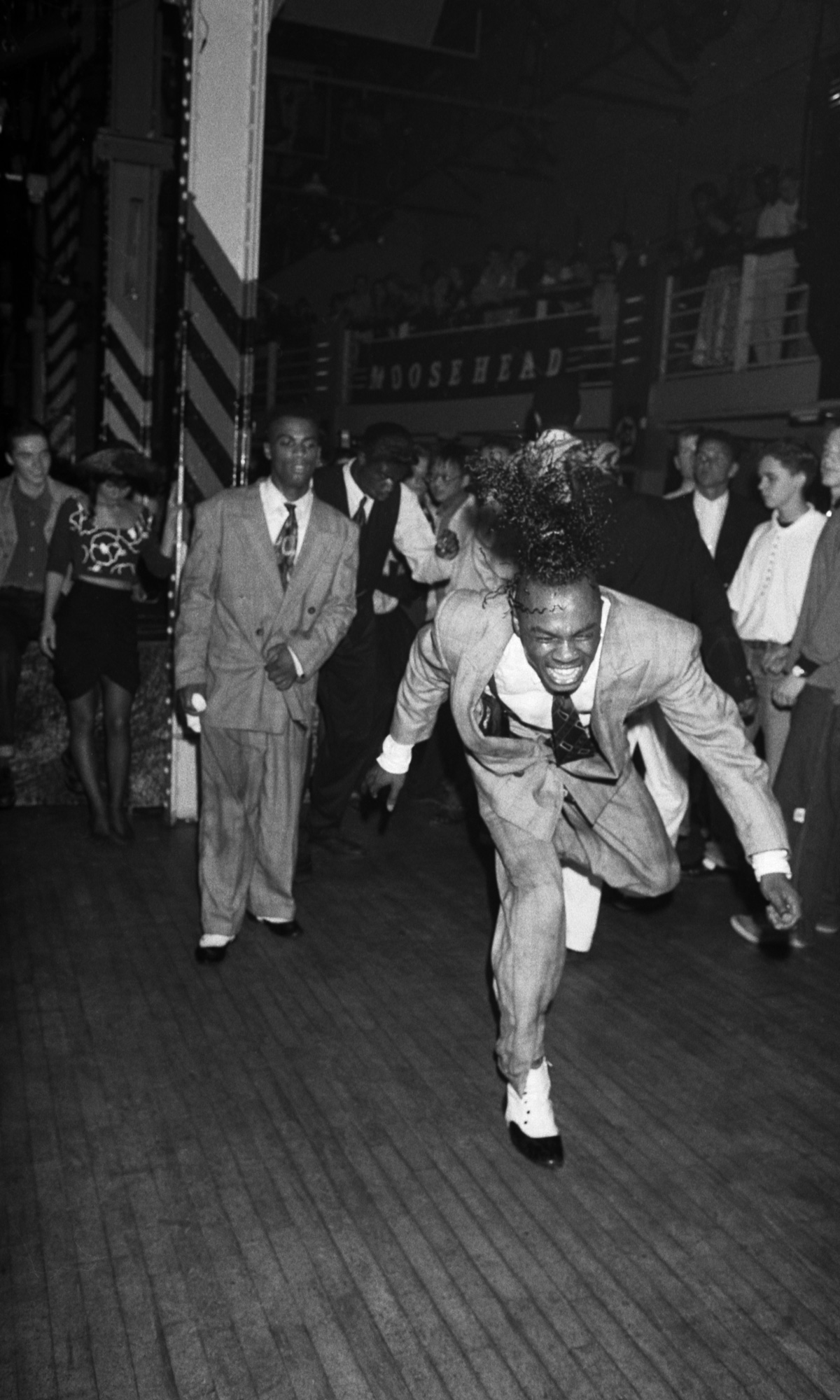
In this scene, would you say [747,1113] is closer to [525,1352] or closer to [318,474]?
[525,1352]

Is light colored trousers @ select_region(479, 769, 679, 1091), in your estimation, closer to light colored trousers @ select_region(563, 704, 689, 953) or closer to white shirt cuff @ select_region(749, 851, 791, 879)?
white shirt cuff @ select_region(749, 851, 791, 879)

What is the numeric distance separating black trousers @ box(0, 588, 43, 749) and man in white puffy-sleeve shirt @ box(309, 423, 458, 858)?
4.49 feet

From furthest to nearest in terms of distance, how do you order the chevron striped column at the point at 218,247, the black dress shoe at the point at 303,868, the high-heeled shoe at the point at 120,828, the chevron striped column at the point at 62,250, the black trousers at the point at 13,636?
the chevron striped column at the point at 62,250 < the black trousers at the point at 13,636 < the high-heeled shoe at the point at 120,828 < the chevron striped column at the point at 218,247 < the black dress shoe at the point at 303,868

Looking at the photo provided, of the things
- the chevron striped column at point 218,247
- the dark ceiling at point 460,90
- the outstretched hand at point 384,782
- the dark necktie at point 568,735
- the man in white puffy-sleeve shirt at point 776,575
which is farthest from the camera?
the dark ceiling at point 460,90

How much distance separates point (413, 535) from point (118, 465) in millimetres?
1237

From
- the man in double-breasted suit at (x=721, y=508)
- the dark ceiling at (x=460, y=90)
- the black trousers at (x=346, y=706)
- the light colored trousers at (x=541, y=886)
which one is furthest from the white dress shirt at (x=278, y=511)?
the dark ceiling at (x=460, y=90)

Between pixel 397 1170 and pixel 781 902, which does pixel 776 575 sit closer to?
pixel 781 902

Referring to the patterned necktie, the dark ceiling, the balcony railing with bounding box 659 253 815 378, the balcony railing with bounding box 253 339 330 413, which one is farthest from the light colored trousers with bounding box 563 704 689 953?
the balcony railing with bounding box 253 339 330 413

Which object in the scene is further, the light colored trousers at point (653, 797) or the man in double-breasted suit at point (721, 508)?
the man in double-breasted suit at point (721, 508)

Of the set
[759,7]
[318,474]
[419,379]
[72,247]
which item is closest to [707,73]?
[759,7]

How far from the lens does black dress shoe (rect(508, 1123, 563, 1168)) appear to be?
305 centimetres

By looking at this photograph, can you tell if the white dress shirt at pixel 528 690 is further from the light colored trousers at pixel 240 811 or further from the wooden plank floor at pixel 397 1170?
the light colored trousers at pixel 240 811

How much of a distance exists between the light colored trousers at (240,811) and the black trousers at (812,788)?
1693 mm

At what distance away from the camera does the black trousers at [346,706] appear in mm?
5375
